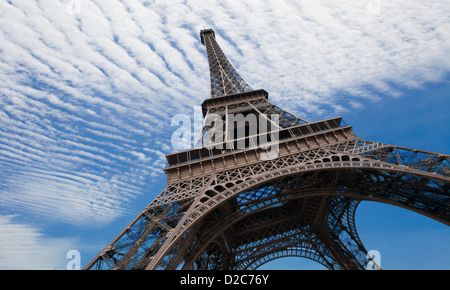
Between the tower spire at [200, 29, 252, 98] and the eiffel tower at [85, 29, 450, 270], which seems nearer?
the eiffel tower at [85, 29, 450, 270]

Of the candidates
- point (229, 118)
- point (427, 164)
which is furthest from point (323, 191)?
point (229, 118)

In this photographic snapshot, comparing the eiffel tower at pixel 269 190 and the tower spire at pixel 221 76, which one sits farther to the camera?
the tower spire at pixel 221 76

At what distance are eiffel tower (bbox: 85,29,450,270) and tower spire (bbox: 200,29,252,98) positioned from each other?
1.30 m

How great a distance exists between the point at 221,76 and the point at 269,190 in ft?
56.2

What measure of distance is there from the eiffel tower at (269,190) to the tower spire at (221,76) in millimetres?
1297

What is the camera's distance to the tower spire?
26312 mm

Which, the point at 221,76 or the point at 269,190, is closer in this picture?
the point at 269,190

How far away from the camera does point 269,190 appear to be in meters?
16.3

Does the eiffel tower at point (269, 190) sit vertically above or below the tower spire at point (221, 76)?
below

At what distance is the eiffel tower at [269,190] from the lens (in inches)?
450

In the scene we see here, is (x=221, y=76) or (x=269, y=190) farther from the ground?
(x=221, y=76)

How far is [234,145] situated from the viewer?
18109 mm

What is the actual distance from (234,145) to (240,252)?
11337 mm
